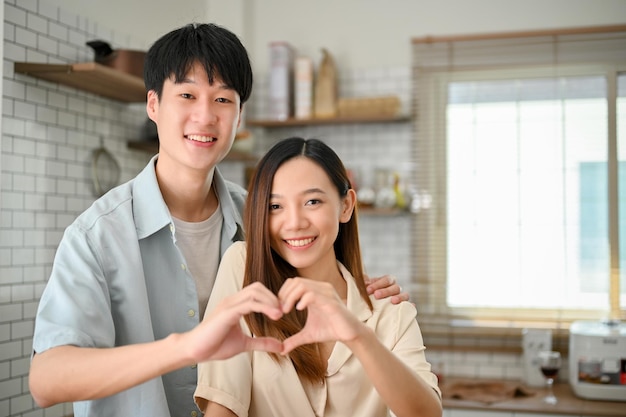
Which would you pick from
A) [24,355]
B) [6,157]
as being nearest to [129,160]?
[6,157]

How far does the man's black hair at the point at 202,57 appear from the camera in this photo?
1.88 meters

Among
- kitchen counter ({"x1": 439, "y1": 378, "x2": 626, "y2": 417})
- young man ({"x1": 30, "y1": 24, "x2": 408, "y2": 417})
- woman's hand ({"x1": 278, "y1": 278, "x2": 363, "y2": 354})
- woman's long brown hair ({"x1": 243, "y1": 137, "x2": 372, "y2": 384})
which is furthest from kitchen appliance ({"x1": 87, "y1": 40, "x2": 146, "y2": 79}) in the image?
kitchen counter ({"x1": 439, "y1": 378, "x2": 626, "y2": 417})

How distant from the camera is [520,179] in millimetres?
4320

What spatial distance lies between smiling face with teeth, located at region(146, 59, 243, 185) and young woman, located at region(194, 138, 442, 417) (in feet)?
0.51

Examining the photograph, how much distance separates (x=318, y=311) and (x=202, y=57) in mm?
803

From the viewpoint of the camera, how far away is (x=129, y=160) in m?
3.71

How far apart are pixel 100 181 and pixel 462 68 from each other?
2251mm

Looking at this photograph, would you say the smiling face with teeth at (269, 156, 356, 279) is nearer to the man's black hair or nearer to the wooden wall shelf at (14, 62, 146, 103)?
the man's black hair

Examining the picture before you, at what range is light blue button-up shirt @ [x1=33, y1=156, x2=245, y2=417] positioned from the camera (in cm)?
163

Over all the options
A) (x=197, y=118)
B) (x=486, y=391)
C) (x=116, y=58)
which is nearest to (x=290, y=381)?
(x=197, y=118)

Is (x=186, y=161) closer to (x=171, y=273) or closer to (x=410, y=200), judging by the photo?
(x=171, y=273)

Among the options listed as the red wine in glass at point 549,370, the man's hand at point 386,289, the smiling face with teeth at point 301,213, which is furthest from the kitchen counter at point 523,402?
the smiling face with teeth at point 301,213

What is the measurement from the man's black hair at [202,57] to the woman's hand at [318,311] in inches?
28.0

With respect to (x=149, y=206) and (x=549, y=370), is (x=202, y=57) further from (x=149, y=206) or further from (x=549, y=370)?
(x=549, y=370)
